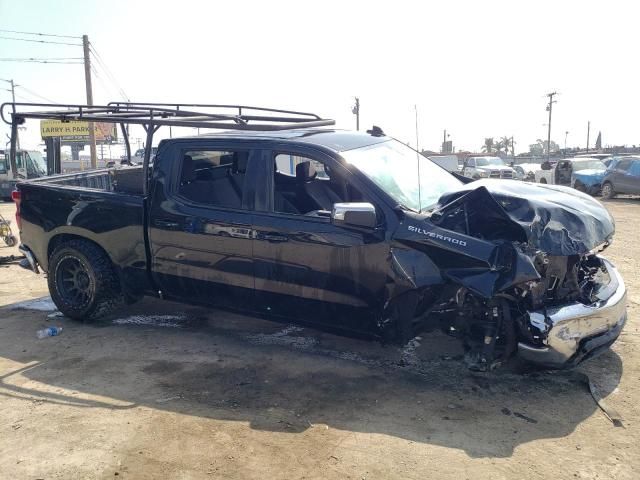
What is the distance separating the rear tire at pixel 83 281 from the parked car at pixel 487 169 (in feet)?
67.3

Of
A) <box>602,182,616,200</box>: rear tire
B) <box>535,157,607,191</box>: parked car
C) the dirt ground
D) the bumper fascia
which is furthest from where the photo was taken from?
<box>535,157,607,191</box>: parked car

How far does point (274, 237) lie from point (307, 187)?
0.92 metres

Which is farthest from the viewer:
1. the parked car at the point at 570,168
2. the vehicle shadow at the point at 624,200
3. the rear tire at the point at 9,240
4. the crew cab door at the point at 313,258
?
the parked car at the point at 570,168

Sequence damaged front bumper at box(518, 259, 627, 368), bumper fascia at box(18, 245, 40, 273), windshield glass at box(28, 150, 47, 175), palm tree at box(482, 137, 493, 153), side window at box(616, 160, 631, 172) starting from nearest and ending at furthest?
damaged front bumper at box(518, 259, 627, 368), bumper fascia at box(18, 245, 40, 273), side window at box(616, 160, 631, 172), windshield glass at box(28, 150, 47, 175), palm tree at box(482, 137, 493, 153)

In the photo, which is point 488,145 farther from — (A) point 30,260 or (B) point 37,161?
(A) point 30,260

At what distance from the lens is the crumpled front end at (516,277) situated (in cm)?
346

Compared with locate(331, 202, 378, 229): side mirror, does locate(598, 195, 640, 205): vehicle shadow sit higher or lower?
lower

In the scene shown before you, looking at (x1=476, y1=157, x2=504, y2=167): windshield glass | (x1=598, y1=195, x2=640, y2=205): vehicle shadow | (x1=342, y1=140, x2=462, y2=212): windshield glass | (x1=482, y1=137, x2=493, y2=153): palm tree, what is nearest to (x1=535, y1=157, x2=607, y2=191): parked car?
(x1=598, y1=195, x2=640, y2=205): vehicle shadow

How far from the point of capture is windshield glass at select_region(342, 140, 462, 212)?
3.99m

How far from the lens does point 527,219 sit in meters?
3.62

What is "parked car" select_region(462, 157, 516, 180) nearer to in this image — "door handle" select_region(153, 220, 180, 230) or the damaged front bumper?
the damaged front bumper

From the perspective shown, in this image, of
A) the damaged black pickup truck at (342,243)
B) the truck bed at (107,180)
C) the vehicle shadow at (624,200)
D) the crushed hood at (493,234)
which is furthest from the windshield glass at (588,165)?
the truck bed at (107,180)

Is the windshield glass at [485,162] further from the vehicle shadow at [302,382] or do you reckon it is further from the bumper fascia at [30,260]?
the bumper fascia at [30,260]

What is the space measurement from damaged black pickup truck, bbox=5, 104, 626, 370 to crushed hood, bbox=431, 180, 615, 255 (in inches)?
0.4
